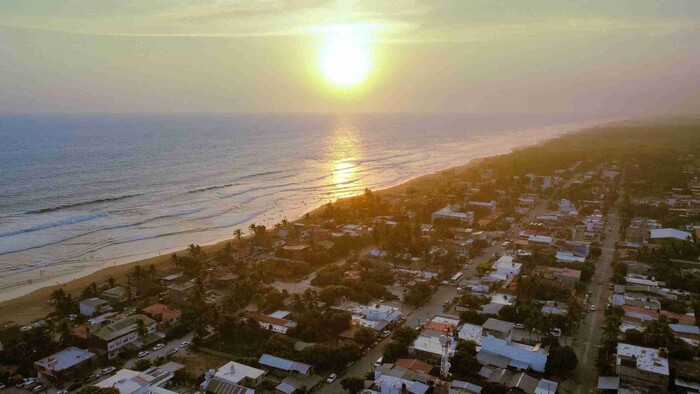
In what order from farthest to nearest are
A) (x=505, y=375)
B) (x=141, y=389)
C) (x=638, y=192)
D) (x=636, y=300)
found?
(x=638, y=192) → (x=636, y=300) → (x=505, y=375) → (x=141, y=389)

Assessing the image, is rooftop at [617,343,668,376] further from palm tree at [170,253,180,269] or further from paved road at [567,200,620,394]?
palm tree at [170,253,180,269]

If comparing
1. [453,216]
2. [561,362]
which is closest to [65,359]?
[561,362]

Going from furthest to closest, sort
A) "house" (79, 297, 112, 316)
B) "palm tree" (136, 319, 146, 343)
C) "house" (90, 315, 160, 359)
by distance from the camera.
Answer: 1. "house" (79, 297, 112, 316)
2. "palm tree" (136, 319, 146, 343)
3. "house" (90, 315, 160, 359)

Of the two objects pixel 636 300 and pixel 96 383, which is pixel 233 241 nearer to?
pixel 96 383

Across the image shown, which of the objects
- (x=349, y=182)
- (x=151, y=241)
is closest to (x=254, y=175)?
(x=349, y=182)

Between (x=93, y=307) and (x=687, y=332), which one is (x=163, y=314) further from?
(x=687, y=332)

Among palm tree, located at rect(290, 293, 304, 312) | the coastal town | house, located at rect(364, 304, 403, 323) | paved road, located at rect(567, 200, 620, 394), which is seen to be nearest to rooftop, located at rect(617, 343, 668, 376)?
the coastal town

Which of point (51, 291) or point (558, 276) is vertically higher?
point (51, 291)
